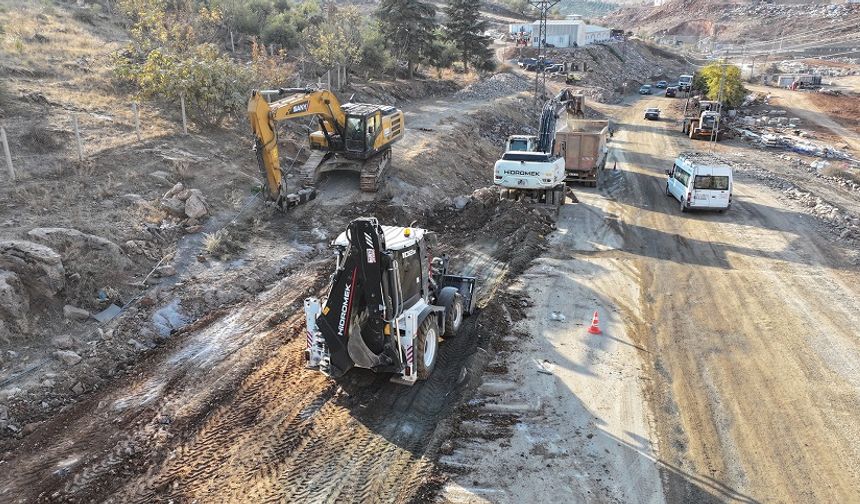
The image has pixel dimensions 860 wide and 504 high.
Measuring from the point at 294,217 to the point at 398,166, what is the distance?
6.53 m

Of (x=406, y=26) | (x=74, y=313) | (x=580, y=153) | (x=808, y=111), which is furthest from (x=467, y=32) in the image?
(x=74, y=313)

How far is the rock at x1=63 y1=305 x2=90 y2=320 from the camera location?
1209cm

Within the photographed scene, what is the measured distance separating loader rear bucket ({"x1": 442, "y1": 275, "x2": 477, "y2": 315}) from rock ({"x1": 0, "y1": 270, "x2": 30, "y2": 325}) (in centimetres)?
852

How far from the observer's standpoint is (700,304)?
1512 cm

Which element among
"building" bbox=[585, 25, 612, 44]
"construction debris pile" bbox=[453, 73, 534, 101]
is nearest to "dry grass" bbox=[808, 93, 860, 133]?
"construction debris pile" bbox=[453, 73, 534, 101]

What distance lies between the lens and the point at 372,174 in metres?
21.2

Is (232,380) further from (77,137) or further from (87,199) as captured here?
(77,137)

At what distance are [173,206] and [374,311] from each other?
32.2 feet

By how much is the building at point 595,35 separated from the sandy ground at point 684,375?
7643 cm

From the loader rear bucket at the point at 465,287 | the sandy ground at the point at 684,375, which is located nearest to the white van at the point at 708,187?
the sandy ground at the point at 684,375

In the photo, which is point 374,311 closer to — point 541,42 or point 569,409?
point 569,409

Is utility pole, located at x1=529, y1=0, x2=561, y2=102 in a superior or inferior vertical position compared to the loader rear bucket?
superior

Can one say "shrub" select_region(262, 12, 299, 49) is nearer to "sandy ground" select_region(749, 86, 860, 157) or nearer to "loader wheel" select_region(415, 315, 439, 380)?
"loader wheel" select_region(415, 315, 439, 380)

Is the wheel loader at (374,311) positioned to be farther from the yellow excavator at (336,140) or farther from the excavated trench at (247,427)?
the yellow excavator at (336,140)
